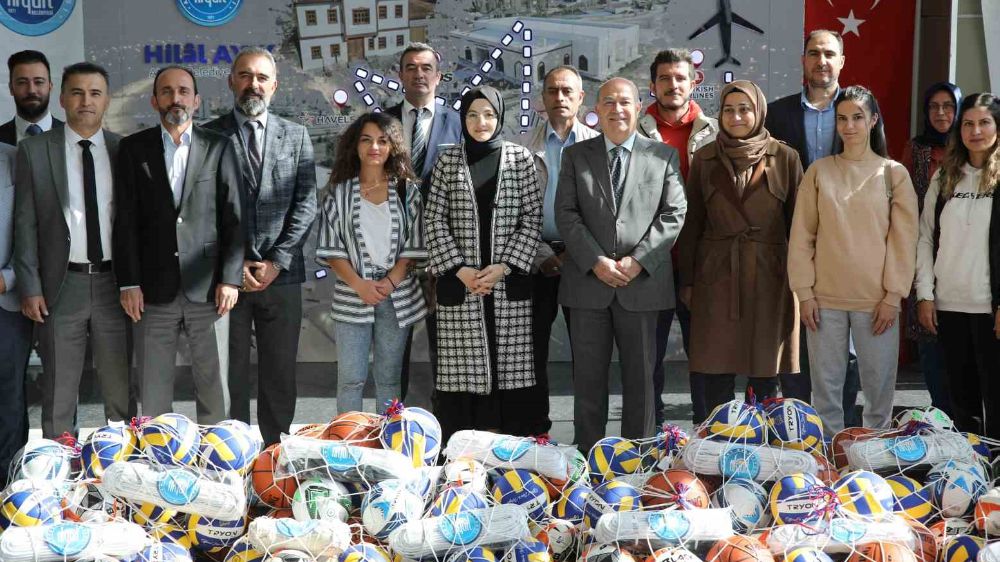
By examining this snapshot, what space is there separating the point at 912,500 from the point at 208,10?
219 inches

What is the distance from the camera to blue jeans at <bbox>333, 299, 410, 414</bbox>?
15.8 feet

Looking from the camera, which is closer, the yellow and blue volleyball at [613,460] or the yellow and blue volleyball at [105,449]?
the yellow and blue volleyball at [105,449]

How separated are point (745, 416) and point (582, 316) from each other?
1.34 metres

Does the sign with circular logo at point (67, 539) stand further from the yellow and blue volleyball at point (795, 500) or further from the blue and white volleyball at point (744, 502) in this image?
the yellow and blue volleyball at point (795, 500)

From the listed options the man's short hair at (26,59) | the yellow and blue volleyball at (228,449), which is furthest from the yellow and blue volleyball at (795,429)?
the man's short hair at (26,59)

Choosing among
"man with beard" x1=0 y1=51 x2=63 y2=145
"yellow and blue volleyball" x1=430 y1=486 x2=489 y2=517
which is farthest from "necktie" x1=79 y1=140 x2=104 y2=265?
"yellow and blue volleyball" x1=430 y1=486 x2=489 y2=517

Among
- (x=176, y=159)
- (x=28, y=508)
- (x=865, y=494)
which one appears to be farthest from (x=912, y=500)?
(x=176, y=159)

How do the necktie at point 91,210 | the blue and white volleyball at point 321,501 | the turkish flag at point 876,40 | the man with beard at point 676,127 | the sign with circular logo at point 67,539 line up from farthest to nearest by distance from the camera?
the turkish flag at point 876,40 → the man with beard at point 676,127 → the necktie at point 91,210 → the blue and white volleyball at point 321,501 → the sign with circular logo at point 67,539

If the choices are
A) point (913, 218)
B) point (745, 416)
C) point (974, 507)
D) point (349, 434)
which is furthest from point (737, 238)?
point (349, 434)

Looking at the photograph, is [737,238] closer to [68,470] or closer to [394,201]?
[394,201]

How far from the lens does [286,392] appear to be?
16.8 feet

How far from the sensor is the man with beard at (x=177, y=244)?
15.3ft

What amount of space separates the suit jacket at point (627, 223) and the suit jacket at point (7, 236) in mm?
2465

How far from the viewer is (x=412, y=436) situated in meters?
3.50
